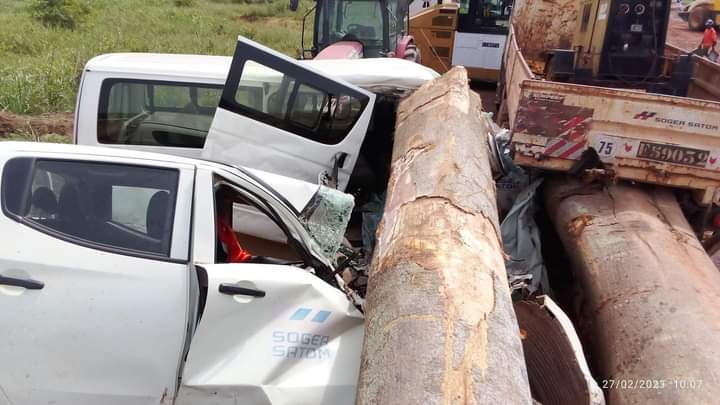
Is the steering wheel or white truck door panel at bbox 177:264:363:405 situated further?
the steering wheel

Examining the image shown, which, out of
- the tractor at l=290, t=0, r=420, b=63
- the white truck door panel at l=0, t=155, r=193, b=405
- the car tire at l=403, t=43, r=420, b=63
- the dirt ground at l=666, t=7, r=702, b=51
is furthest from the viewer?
the dirt ground at l=666, t=7, r=702, b=51

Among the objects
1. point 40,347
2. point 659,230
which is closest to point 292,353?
point 40,347

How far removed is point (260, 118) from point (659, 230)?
9.85ft

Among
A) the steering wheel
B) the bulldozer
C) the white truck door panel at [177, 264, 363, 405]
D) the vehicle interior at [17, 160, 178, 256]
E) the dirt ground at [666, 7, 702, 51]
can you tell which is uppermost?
the bulldozer

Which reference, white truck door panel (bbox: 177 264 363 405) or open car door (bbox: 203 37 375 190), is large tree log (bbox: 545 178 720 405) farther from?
open car door (bbox: 203 37 375 190)

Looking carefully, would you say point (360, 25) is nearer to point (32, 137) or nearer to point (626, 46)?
point (626, 46)

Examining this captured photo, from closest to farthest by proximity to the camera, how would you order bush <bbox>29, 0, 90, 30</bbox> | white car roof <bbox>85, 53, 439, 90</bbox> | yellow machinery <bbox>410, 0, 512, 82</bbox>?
white car roof <bbox>85, 53, 439, 90</bbox> < yellow machinery <bbox>410, 0, 512, 82</bbox> < bush <bbox>29, 0, 90, 30</bbox>

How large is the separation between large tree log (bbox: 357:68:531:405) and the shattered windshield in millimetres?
267

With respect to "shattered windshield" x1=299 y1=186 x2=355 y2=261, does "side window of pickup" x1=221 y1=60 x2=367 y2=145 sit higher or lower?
higher

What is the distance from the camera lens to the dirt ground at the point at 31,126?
339 inches

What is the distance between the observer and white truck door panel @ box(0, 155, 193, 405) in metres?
2.56

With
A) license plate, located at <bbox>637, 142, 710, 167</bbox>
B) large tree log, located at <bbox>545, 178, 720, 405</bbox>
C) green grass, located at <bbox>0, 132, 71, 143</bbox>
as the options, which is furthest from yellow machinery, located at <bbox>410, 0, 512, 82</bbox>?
large tree log, located at <bbox>545, 178, 720, 405</bbox>

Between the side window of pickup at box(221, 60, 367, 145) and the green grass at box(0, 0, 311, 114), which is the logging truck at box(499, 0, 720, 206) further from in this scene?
the green grass at box(0, 0, 311, 114)

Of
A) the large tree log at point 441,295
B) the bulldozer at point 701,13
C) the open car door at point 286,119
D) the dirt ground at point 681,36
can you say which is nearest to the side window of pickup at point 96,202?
the large tree log at point 441,295
